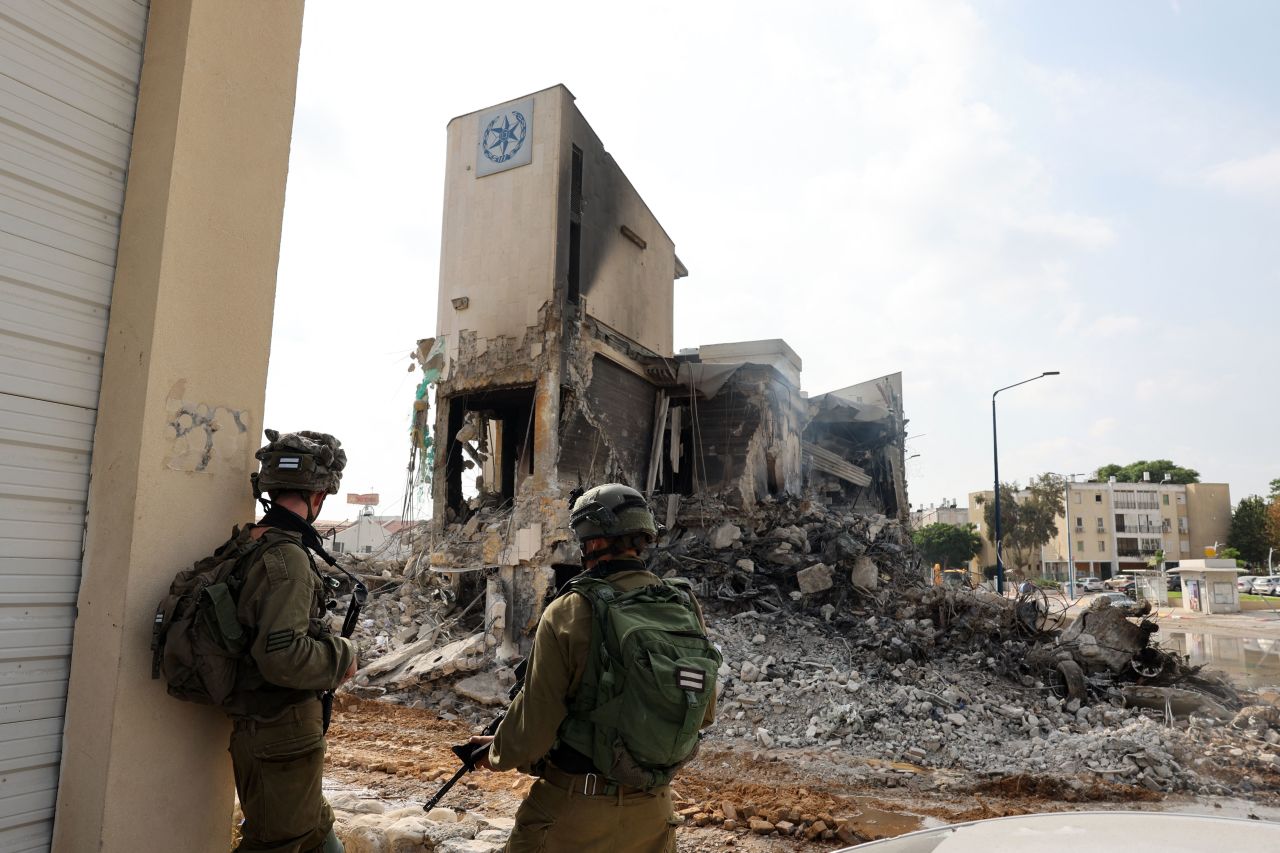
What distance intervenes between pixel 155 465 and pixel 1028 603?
10991 millimetres

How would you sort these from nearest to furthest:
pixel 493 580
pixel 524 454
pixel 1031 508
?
pixel 493 580 < pixel 524 454 < pixel 1031 508

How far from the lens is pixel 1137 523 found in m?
55.8

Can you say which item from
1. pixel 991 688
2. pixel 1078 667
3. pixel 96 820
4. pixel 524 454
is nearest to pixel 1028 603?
pixel 1078 667

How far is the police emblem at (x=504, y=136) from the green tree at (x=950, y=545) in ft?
123

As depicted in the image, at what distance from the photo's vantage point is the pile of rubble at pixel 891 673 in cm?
655

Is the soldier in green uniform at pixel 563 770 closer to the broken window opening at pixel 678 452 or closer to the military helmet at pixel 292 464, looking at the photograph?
the military helmet at pixel 292 464

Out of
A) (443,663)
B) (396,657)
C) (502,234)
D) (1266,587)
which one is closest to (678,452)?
(502,234)

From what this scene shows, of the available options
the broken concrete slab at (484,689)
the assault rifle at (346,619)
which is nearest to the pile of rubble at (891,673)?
the broken concrete slab at (484,689)

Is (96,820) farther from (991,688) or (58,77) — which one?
(991,688)

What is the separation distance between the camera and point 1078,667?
8.62 meters

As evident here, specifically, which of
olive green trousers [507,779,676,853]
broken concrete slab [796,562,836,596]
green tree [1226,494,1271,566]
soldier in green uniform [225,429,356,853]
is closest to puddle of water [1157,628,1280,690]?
broken concrete slab [796,562,836,596]

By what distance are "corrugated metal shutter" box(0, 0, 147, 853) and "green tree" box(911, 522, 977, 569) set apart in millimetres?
44159

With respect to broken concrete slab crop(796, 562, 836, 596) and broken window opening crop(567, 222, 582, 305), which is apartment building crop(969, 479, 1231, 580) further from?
broken window opening crop(567, 222, 582, 305)

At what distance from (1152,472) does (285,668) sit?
73.0m
